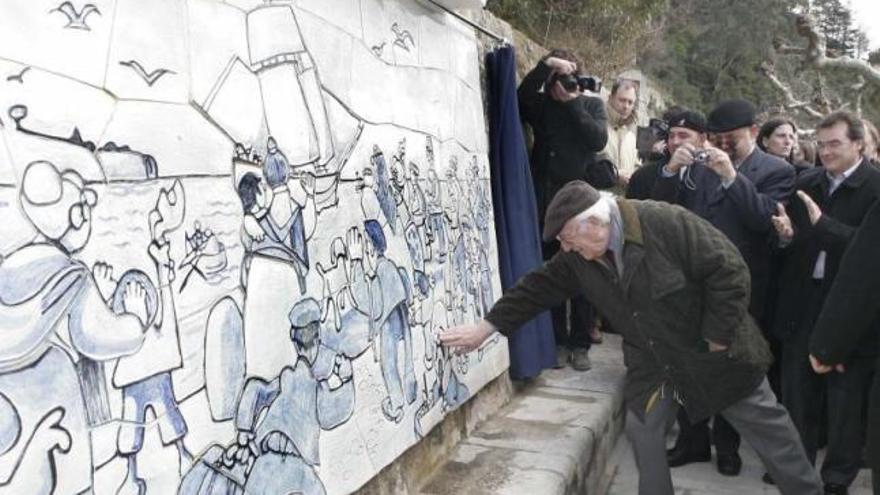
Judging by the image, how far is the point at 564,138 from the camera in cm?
475

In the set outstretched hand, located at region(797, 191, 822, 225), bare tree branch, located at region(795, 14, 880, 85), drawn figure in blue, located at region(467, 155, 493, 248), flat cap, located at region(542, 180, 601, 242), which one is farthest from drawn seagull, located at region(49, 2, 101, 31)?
bare tree branch, located at region(795, 14, 880, 85)

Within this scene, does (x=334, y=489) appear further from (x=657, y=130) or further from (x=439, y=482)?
(x=657, y=130)

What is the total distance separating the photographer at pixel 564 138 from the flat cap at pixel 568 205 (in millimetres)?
1837

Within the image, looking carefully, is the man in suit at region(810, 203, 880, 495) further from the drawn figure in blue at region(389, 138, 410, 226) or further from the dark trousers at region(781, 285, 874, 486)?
the drawn figure in blue at region(389, 138, 410, 226)

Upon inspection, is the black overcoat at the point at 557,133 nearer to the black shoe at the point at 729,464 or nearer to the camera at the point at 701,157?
the camera at the point at 701,157

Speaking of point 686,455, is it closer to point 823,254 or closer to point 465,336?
point 823,254

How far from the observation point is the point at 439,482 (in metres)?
3.25

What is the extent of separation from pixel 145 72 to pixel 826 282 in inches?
133

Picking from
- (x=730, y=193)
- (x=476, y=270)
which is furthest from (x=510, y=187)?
(x=730, y=193)

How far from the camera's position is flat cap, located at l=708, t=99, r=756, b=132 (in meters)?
3.98

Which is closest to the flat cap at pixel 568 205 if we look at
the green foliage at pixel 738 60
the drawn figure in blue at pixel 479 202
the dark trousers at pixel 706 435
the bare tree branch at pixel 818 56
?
the drawn figure in blue at pixel 479 202

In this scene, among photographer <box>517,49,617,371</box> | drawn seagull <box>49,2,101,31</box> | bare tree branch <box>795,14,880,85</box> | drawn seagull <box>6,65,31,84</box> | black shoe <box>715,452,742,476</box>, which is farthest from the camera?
bare tree branch <box>795,14,880,85</box>

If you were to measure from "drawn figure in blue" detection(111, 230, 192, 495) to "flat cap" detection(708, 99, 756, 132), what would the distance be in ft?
10.5

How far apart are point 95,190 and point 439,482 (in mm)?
2194
